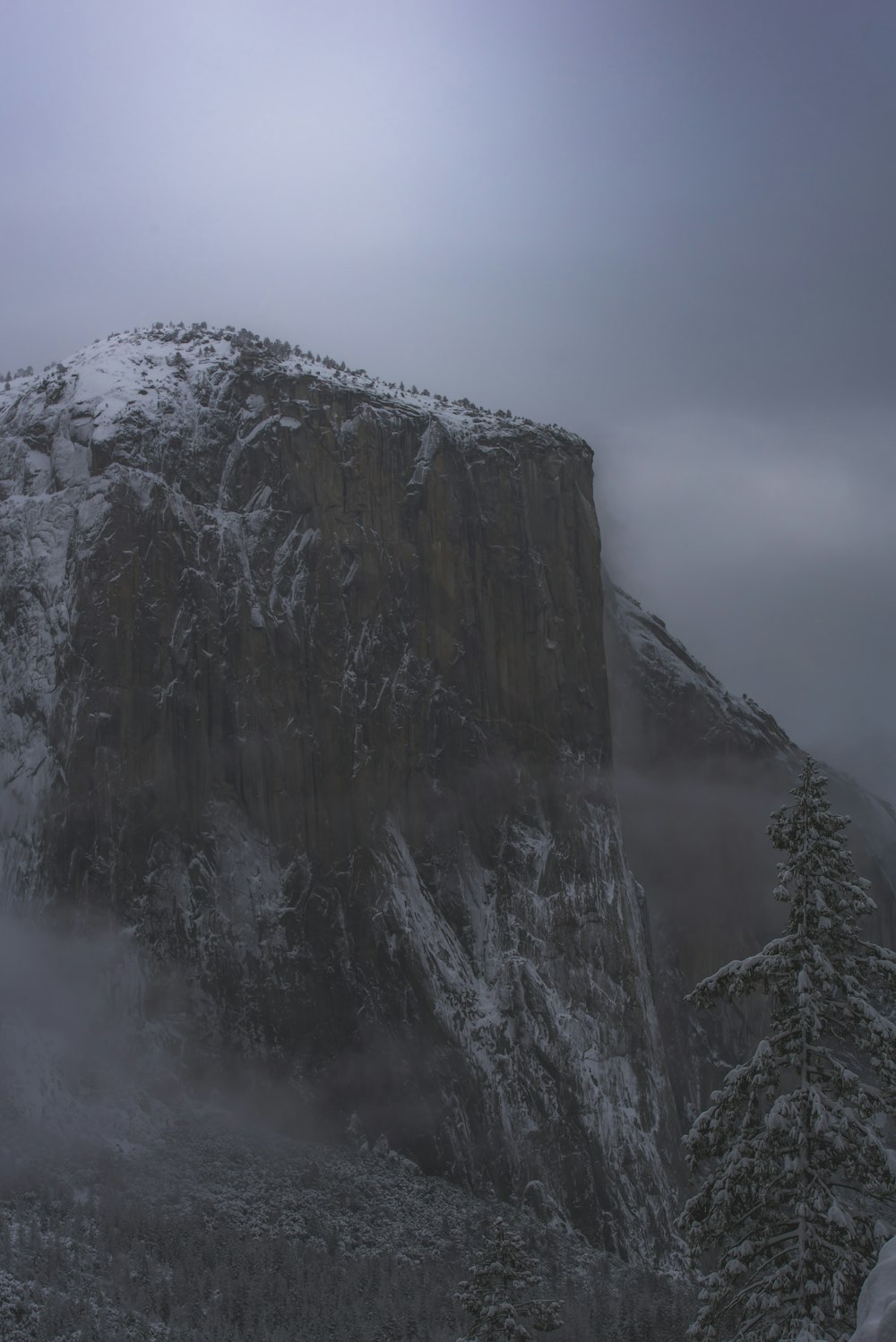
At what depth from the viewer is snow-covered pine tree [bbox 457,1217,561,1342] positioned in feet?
156

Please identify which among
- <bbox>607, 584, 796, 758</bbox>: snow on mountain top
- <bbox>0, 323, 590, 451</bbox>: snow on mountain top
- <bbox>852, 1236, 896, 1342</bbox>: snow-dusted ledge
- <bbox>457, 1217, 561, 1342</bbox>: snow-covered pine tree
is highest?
<bbox>0, 323, 590, 451</bbox>: snow on mountain top

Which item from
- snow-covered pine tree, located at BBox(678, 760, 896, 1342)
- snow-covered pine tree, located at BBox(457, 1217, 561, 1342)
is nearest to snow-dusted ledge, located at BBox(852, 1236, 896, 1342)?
snow-covered pine tree, located at BBox(678, 760, 896, 1342)

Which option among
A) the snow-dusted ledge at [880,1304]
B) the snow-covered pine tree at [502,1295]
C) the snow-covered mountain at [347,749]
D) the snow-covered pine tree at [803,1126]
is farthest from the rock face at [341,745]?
the snow-dusted ledge at [880,1304]

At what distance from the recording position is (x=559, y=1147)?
126 meters

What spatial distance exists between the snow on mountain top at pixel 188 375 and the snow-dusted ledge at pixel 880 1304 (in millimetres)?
129109

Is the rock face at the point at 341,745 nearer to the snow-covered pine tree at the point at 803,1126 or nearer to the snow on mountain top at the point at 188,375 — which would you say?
the snow on mountain top at the point at 188,375

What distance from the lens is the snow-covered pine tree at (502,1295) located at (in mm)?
47688

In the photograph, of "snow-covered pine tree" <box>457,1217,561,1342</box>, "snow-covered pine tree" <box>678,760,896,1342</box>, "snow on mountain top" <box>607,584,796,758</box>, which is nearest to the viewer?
"snow-covered pine tree" <box>678,760,896,1342</box>

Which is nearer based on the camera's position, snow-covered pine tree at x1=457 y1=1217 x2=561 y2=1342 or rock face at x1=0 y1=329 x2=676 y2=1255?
snow-covered pine tree at x1=457 y1=1217 x2=561 y2=1342

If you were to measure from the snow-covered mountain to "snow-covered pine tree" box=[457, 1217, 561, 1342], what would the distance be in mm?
74574

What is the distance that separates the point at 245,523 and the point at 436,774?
2941 cm

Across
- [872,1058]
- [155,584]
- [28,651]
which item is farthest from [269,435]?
[872,1058]

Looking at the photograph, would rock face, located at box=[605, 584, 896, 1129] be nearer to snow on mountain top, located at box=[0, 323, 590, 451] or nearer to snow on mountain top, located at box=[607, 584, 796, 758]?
snow on mountain top, located at box=[607, 584, 796, 758]

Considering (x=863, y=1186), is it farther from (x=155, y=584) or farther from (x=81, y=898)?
(x=155, y=584)
